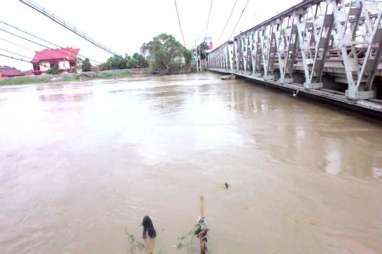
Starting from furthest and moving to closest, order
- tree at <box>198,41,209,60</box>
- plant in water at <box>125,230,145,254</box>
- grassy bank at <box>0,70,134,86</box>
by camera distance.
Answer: tree at <box>198,41,209,60</box> → grassy bank at <box>0,70,134,86</box> → plant in water at <box>125,230,145,254</box>

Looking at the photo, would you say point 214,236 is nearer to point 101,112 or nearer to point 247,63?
point 101,112

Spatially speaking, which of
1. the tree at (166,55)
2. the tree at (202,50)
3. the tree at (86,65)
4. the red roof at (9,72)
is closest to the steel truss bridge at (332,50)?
the tree at (166,55)

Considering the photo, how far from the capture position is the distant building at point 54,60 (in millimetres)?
53531

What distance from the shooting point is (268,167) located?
4043mm

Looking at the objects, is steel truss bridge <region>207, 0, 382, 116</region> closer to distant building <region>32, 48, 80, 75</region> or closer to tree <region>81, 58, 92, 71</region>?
tree <region>81, 58, 92, 71</region>

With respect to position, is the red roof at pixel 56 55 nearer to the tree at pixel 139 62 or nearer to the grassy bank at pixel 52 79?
the tree at pixel 139 62

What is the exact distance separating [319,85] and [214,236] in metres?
6.87

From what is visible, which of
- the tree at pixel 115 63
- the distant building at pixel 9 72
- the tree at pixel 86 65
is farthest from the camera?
the distant building at pixel 9 72

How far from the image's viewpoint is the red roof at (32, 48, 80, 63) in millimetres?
54375

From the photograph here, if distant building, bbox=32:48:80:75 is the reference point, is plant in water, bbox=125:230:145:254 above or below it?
below

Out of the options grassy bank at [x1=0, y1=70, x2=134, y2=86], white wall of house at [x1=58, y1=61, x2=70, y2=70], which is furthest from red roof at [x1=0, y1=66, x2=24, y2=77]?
grassy bank at [x1=0, y1=70, x2=134, y2=86]

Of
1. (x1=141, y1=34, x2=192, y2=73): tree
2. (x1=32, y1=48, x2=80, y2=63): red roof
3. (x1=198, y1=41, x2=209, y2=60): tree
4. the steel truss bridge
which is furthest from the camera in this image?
(x1=32, y1=48, x2=80, y2=63): red roof

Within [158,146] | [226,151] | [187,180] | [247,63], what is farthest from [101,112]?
[247,63]

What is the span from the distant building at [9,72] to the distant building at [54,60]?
367 cm
